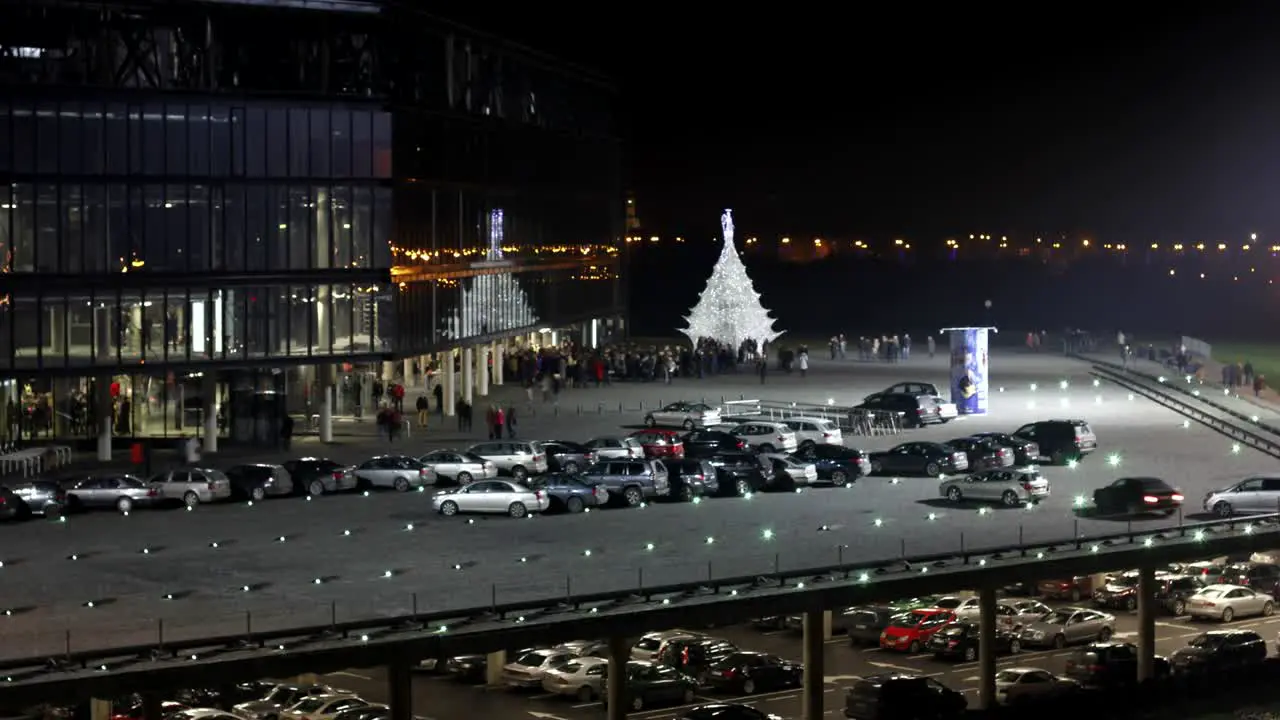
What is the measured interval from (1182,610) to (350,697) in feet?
66.1

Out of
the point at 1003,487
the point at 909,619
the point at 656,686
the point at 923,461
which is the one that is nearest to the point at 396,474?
the point at 923,461

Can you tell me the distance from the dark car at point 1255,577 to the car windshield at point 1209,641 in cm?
563

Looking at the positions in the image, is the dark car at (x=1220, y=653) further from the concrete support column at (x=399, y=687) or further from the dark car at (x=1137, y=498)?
the concrete support column at (x=399, y=687)

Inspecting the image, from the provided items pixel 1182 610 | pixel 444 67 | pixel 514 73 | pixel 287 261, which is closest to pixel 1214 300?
pixel 514 73

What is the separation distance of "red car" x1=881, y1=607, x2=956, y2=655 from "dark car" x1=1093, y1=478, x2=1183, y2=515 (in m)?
10.3

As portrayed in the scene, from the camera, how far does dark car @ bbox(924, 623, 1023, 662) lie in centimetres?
3856

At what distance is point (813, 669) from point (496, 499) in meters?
16.5

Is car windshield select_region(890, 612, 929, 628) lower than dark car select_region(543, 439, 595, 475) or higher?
lower

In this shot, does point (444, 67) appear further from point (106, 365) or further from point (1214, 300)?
point (1214, 300)

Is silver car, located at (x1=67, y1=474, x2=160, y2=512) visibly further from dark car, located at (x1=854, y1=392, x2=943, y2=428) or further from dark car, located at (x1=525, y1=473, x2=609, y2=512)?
dark car, located at (x1=854, y1=392, x2=943, y2=428)

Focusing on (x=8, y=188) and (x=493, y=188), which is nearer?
(x=8, y=188)

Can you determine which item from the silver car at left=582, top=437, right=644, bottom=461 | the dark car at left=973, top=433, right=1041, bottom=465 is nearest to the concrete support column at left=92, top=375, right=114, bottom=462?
the silver car at left=582, top=437, right=644, bottom=461

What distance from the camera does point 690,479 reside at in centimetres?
5147

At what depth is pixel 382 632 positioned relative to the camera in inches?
1203
